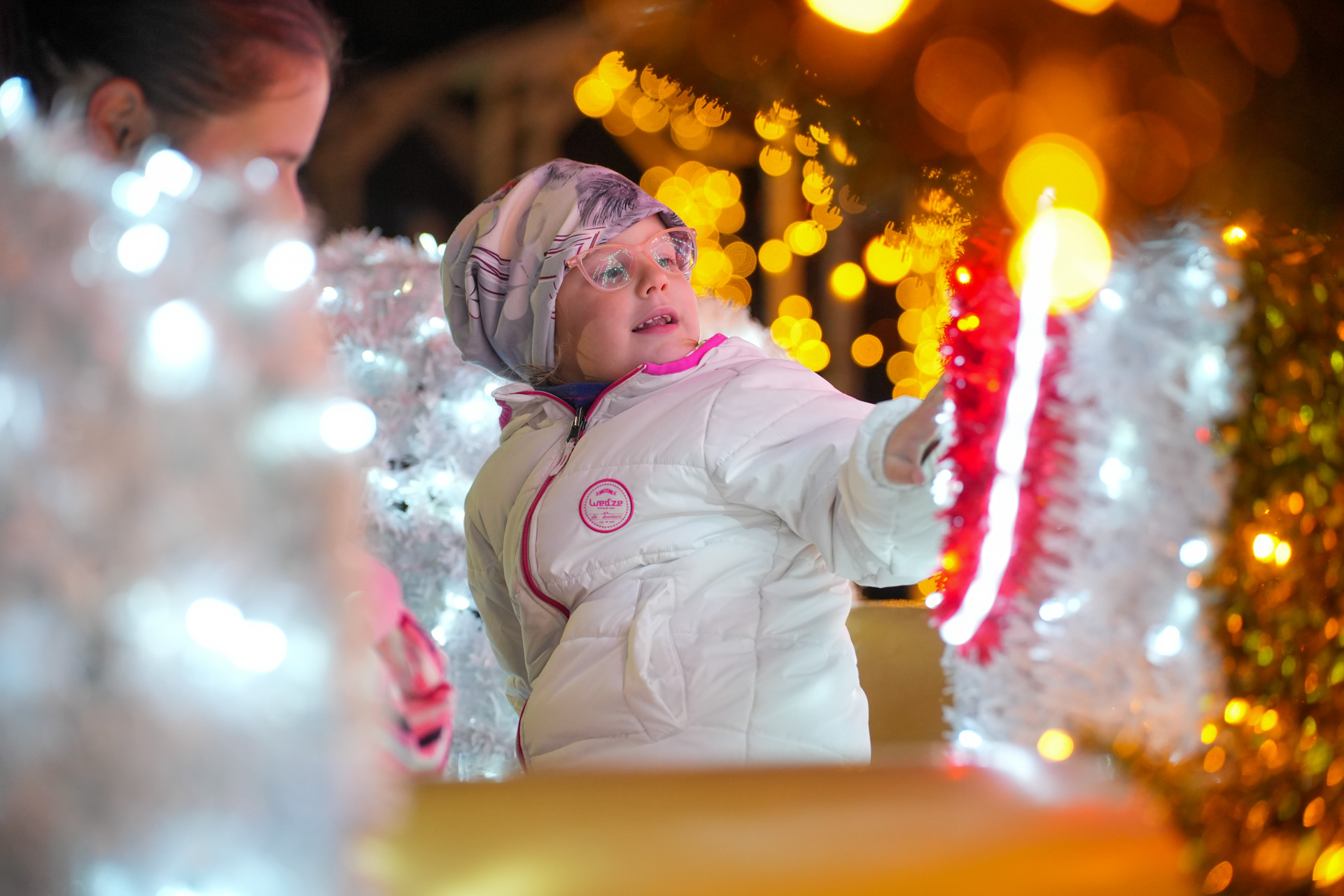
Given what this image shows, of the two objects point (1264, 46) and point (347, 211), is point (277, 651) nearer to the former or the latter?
point (1264, 46)

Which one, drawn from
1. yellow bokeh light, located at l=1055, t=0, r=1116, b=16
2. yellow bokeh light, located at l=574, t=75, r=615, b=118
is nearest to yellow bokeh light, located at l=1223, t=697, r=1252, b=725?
yellow bokeh light, located at l=1055, t=0, r=1116, b=16

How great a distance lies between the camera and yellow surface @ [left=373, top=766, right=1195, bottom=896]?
0.43 m

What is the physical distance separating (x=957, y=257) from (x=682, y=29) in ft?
0.92

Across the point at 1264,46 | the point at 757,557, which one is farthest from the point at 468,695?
the point at 1264,46

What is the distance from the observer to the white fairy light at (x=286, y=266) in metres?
0.42

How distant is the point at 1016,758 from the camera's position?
54 centimetres

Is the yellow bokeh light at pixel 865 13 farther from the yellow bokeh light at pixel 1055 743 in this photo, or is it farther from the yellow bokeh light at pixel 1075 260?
the yellow bokeh light at pixel 1055 743

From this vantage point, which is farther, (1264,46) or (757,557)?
(757,557)

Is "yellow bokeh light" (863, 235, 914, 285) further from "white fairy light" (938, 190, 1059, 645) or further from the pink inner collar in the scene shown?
"white fairy light" (938, 190, 1059, 645)

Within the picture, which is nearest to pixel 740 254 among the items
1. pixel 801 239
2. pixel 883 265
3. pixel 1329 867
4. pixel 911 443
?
pixel 801 239

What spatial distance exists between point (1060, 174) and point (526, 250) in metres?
0.94

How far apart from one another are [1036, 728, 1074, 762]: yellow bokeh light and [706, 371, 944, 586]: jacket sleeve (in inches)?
8.6

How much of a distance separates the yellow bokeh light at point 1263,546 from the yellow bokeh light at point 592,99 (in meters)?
2.72

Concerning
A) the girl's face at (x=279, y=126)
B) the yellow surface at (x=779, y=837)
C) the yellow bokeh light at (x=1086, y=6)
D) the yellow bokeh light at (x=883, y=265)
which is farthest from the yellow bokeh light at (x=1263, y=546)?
the yellow bokeh light at (x=883, y=265)
